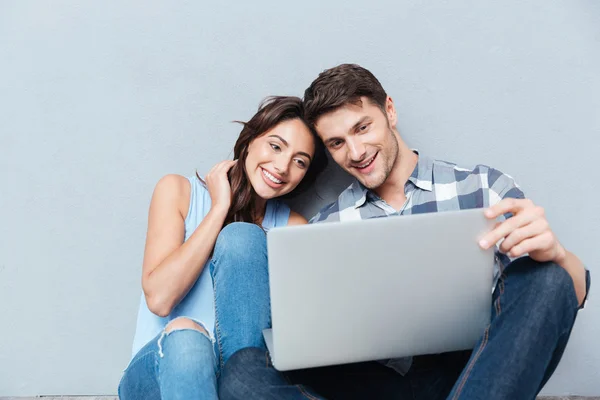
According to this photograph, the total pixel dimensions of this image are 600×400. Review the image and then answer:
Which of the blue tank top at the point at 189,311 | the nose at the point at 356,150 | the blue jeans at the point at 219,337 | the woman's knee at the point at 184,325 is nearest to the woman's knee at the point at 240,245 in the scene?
the blue jeans at the point at 219,337

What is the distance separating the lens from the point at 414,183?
68.1 inches

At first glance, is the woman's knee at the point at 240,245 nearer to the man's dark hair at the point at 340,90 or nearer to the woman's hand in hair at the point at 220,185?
the woman's hand in hair at the point at 220,185

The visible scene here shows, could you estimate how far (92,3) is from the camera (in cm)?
183

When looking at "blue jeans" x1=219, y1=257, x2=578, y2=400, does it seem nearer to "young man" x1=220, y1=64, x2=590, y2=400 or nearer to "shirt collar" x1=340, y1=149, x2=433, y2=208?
"young man" x1=220, y1=64, x2=590, y2=400

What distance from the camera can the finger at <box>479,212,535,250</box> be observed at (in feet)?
3.54

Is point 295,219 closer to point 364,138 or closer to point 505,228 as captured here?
point 364,138

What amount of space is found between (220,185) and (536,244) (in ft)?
3.01

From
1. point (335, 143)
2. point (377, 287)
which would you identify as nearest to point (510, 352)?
point (377, 287)

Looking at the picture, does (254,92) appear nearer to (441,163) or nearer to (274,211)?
(274,211)

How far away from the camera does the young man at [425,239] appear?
106 centimetres

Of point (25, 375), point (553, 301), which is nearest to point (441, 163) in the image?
point (553, 301)

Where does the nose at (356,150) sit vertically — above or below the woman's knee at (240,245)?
above

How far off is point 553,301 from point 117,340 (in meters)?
1.44

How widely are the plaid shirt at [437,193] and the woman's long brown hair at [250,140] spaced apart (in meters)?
0.19
